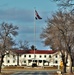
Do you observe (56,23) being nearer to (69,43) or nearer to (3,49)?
(69,43)

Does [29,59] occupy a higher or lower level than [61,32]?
lower

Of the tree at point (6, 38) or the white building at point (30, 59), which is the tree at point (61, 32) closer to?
the tree at point (6, 38)

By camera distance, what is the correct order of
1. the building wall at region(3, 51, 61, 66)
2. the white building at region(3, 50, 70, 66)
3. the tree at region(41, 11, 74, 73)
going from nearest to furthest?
the tree at region(41, 11, 74, 73) → the white building at region(3, 50, 70, 66) → the building wall at region(3, 51, 61, 66)

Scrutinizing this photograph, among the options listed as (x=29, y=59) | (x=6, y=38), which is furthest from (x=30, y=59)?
(x=6, y=38)

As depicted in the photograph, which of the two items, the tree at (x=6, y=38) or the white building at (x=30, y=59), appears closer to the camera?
the tree at (x=6, y=38)

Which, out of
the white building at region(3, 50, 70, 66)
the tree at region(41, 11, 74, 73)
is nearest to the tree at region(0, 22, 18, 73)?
the tree at region(41, 11, 74, 73)

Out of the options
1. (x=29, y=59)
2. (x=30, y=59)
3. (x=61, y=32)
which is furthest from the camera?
(x=29, y=59)

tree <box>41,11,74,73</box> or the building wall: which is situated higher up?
tree <box>41,11,74,73</box>

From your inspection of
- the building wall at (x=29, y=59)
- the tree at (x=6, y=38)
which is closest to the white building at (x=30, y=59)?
the building wall at (x=29, y=59)

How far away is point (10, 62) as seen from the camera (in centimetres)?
16750

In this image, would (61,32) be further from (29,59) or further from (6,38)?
(29,59)

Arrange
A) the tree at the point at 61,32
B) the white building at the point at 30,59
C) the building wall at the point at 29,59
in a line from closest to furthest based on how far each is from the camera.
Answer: the tree at the point at 61,32 → the white building at the point at 30,59 → the building wall at the point at 29,59

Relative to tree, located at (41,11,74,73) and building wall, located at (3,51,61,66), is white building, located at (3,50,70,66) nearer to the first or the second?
building wall, located at (3,51,61,66)

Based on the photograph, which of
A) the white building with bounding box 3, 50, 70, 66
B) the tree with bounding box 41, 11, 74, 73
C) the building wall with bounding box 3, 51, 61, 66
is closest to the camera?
the tree with bounding box 41, 11, 74, 73
